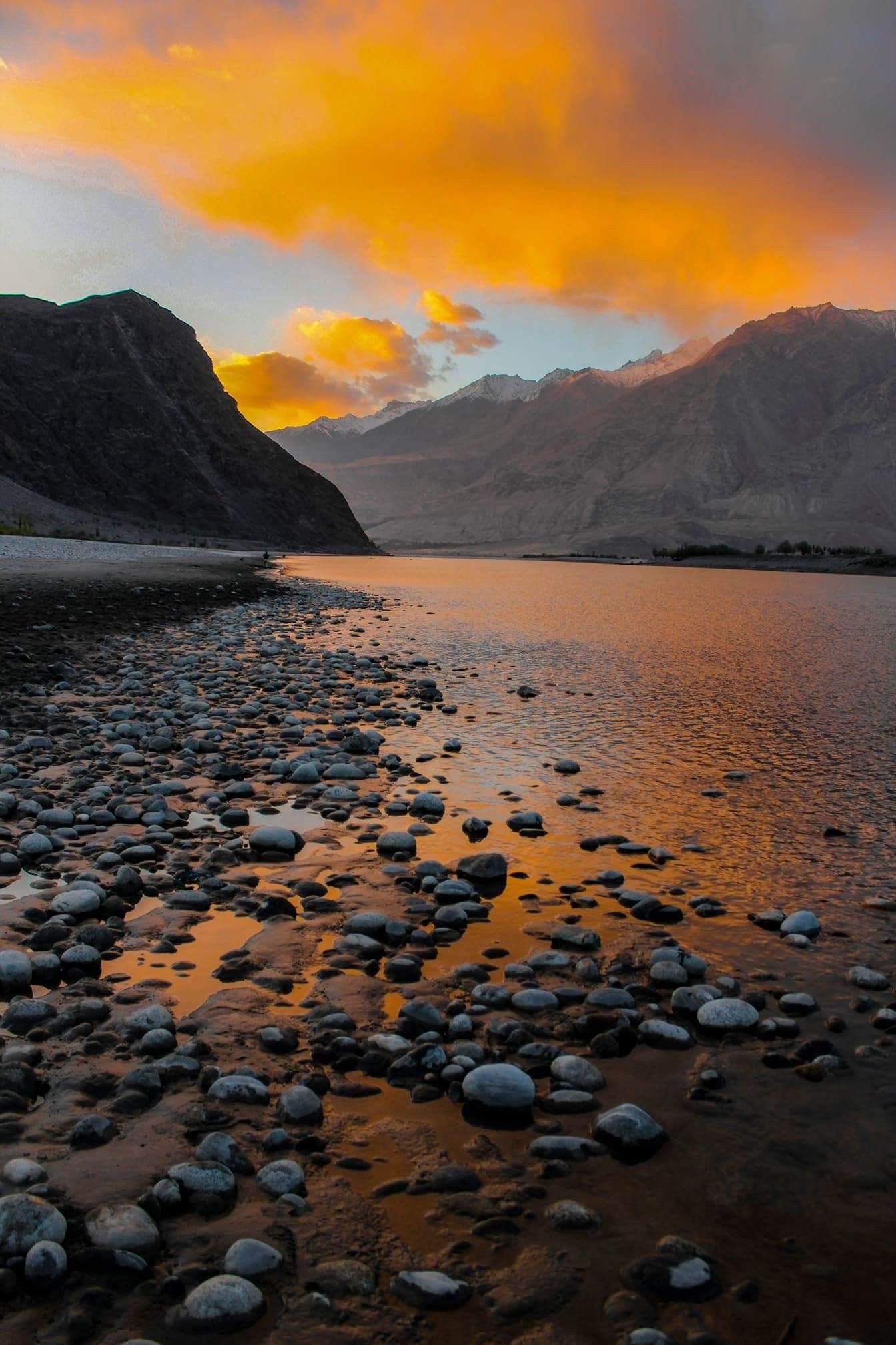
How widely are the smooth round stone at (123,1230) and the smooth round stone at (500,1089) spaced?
1.44 meters

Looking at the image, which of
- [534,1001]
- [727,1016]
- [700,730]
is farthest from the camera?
[700,730]

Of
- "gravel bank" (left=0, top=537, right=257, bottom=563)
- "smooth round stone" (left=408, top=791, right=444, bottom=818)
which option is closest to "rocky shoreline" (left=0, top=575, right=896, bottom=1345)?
"smooth round stone" (left=408, top=791, right=444, bottom=818)

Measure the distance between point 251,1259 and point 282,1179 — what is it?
0.42m

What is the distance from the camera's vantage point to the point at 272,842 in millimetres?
7168

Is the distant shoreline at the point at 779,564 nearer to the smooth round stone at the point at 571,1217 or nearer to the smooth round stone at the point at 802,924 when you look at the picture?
the smooth round stone at the point at 802,924

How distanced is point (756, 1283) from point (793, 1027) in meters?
1.86

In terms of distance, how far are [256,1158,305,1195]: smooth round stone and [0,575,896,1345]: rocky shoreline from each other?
0.01 m

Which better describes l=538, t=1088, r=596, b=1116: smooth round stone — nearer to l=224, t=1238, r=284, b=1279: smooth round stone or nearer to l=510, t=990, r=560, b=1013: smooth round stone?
l=510, t=990, r=560, b=1013: smooth round stone

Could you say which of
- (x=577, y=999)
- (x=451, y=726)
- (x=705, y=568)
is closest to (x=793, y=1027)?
(x=577, y=999)

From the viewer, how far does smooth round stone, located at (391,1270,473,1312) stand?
285 cm

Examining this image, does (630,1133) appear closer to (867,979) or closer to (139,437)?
(867,979)

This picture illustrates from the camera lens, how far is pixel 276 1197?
3.29m

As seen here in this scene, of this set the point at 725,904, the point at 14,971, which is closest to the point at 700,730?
the point at 725,904

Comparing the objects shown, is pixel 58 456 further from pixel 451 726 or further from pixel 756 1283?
pixel 756 1283
